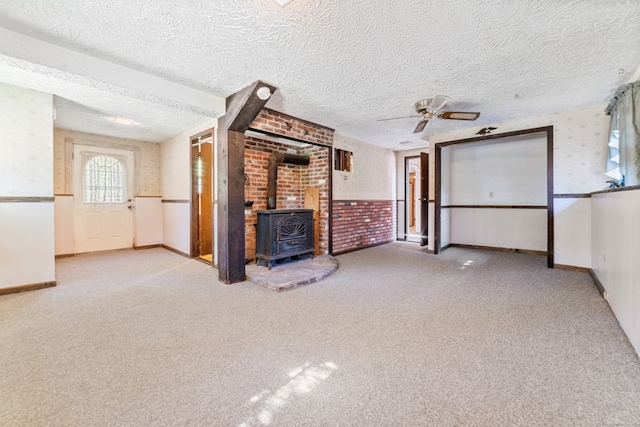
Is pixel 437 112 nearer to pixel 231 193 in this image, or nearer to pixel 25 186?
pixel 231 193

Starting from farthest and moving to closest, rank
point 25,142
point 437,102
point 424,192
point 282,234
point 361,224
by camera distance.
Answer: point 424,192, point 361,224, point 282,234, point 437,102, point 25,142

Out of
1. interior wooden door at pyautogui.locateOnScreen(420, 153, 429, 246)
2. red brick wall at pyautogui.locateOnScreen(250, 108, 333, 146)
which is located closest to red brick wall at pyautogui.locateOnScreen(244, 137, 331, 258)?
red brick wall at pyautogui.locateOnScreen(250, 108, 333, 146)

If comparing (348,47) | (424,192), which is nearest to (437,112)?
(348,47)

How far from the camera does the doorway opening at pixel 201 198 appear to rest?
15.1 feet

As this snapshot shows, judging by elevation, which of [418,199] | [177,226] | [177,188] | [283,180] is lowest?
[177,226]

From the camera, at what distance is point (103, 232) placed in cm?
523

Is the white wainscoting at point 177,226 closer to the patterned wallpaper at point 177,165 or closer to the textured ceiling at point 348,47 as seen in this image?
the patterned wallpaper at point 177,165

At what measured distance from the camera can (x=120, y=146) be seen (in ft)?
17.4

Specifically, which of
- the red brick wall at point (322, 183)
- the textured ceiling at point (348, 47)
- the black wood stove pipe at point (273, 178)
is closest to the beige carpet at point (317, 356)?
the black wood stove pipe at point (273, 178)

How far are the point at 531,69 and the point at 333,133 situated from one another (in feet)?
9.49

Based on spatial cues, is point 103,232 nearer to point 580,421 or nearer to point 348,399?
point 348,399

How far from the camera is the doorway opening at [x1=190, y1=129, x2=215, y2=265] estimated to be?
15.1 feet

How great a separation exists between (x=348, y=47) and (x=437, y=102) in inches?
55.5

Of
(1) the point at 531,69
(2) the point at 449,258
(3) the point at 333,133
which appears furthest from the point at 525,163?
(3) the point at 333,133
